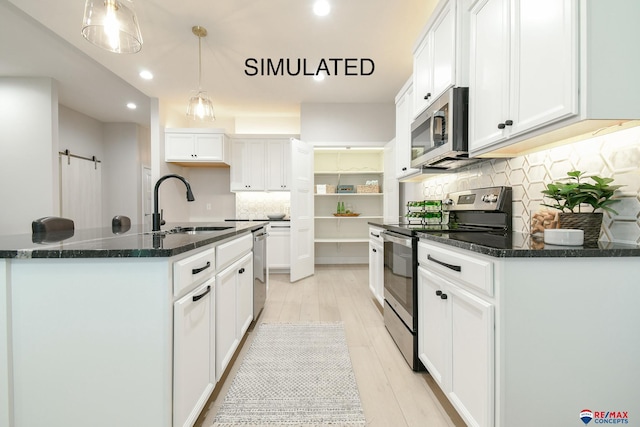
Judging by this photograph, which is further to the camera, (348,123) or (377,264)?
(348,123)

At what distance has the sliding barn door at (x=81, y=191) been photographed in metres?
5.50

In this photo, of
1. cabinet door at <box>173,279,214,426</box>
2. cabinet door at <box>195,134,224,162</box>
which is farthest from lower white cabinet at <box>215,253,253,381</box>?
cabinet door at <box>195,134,224,162</box>

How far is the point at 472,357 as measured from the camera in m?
1.24

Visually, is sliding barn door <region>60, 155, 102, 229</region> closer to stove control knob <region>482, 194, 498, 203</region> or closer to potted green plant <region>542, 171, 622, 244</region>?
stove control knob <region>482, 194, 498, 203</region>

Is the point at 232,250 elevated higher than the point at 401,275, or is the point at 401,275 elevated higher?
the point at 232,250

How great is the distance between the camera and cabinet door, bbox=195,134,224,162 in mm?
Answer: 4957

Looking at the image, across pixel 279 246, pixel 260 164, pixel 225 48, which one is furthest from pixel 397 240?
pixel 260 164

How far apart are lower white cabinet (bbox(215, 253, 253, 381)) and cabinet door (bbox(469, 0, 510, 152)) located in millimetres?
1756

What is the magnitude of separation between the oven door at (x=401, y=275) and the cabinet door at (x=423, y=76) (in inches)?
44.5

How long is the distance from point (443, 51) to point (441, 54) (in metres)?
0.03

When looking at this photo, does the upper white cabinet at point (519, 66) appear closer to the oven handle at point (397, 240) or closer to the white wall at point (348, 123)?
the oven handle at point (397, 240)

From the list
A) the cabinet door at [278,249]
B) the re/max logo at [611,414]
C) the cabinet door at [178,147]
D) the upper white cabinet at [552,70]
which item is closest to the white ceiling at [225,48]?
the cabinet door at [178,147]

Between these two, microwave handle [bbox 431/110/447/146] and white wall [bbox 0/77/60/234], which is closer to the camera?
microwave handle [bbox 431/110/447/146]

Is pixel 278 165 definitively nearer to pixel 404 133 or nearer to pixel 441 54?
pixel 404 133
